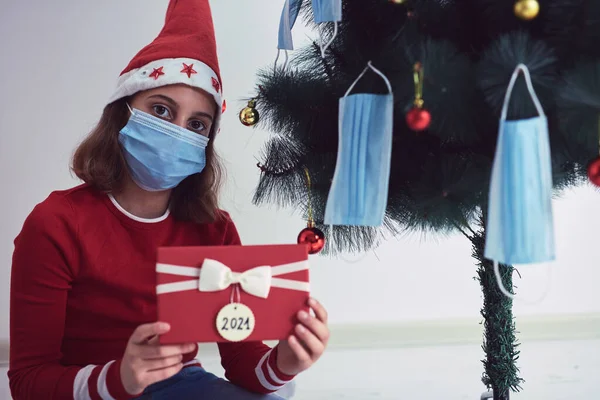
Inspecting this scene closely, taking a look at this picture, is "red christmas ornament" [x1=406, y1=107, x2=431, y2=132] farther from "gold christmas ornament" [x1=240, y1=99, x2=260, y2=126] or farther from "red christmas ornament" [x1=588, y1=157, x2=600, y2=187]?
"gold christmas ornament" [x1=240, y1=99, x2=260, y2=126]

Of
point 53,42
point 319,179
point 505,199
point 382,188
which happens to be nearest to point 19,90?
point 53,42

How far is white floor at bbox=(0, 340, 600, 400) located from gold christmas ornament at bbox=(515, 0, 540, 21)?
1.44 metres

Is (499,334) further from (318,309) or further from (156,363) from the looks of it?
(156,363)

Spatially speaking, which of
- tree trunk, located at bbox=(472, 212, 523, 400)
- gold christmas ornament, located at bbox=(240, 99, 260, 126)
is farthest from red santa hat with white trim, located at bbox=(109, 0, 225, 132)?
tree trunk, located at bbox=(472, 212, 523, 400)

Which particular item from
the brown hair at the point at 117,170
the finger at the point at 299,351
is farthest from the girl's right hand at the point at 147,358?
the brown hair at the point at 117,170

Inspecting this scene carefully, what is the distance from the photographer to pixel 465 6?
0.77m

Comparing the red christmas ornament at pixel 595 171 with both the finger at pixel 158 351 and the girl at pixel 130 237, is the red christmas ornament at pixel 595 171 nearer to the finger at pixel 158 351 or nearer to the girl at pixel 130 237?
the girl at pixel 130 237

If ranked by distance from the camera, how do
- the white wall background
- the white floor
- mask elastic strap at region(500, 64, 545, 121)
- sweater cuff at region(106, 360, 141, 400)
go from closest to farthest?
mask elastic strap at region(500, 64, 545, 121) < sweater cuff at region(106, 360, 141, 400) < the white floor < the white wall background

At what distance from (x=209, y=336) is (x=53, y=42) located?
1682 mm

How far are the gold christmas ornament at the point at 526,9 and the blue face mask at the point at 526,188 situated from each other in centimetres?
6

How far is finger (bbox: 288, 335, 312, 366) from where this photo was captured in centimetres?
81

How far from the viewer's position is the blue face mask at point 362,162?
76 centimetres

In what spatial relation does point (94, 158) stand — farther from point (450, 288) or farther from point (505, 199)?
point (450, 288)

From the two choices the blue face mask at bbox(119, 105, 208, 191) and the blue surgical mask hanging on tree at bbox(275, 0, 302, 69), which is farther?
the blue face mask at bbox(119, 105, 208, 191)
